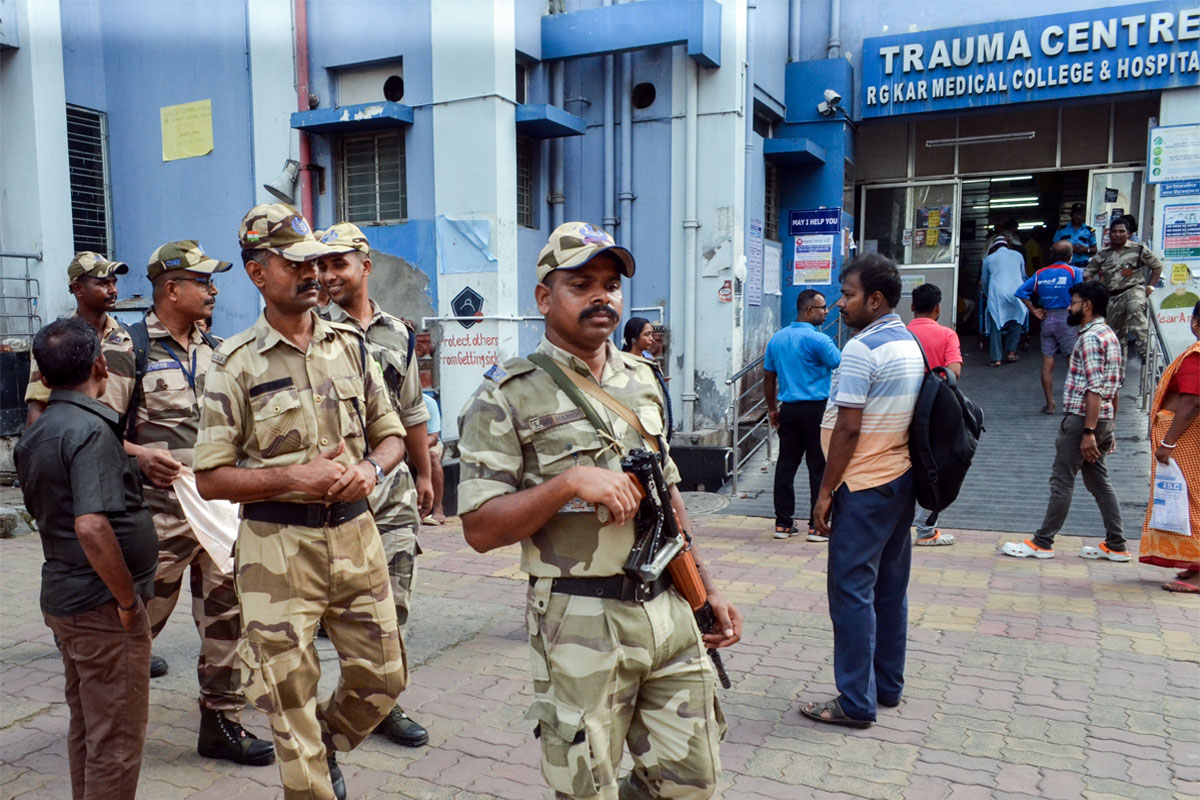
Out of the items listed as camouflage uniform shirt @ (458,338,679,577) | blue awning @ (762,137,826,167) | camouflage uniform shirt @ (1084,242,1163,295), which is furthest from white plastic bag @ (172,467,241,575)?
camouflage uniform shirt @ (1084,242,1163,295)

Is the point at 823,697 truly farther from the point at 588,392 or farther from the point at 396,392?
the point at 588,392

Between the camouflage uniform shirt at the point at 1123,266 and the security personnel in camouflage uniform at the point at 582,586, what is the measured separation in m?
10.2

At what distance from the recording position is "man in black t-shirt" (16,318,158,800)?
101 inches

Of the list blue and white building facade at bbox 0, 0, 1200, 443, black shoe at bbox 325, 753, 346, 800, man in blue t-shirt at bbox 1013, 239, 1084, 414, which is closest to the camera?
black shoe at bbox 325, 753, 346, 800

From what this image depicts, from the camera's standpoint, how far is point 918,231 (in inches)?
562

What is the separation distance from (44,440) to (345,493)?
0.87 metres

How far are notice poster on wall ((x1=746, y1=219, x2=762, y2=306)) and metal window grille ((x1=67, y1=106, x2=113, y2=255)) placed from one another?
841 centimetres

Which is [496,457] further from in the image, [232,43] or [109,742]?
[232,43]

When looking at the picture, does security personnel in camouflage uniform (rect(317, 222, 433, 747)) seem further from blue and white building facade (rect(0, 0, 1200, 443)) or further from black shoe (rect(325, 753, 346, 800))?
blue and white building facade (rect(0, 0, 1200, 443))

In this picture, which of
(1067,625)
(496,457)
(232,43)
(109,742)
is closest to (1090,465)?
(1067,625)

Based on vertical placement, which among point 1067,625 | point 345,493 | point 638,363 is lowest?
point 1067,625

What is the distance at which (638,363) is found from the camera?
250 centimetres

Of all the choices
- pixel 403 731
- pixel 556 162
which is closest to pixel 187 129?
pixel 556 162

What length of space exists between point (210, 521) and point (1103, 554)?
19.9 feet
